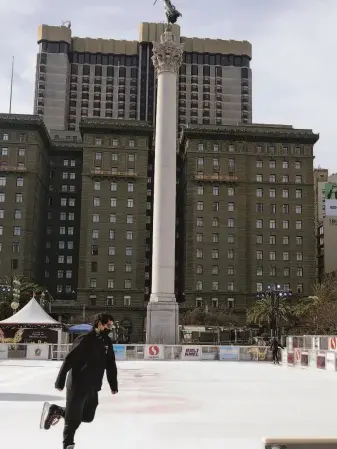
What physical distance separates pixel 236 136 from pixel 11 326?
79.3 m

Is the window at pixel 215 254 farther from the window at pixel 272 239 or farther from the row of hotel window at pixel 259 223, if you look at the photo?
the window at pixel 272 239

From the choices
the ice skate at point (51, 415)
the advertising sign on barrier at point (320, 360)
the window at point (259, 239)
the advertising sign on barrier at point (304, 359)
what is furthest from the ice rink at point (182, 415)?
the window at point (259, 239)

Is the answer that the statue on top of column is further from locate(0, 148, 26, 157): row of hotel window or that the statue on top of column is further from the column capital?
locate(0, 148, 26, 157): row of hotel window

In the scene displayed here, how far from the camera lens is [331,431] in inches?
467

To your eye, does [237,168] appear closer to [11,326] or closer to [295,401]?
[11,326]

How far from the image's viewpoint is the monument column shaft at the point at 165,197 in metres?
58.5

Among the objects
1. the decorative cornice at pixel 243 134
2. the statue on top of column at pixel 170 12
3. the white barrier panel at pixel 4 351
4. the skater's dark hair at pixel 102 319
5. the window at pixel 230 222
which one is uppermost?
the decorative cornice at pixel 243 134

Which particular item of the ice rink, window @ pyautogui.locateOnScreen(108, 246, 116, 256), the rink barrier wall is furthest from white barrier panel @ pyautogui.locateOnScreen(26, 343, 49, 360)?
window @ pyautogui.locateOnScreen(108, 246, 116, 256)

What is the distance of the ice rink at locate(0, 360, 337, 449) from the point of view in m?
10.7

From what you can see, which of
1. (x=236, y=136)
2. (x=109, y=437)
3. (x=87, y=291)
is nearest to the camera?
(x=109, y=437)

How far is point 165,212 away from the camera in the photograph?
59562 mm

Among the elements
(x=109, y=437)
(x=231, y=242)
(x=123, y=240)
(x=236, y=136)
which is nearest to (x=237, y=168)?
(x=236, y=136)

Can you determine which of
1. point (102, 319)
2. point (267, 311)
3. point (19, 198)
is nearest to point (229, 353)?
point (102, 319)

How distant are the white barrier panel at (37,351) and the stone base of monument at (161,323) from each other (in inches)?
469
